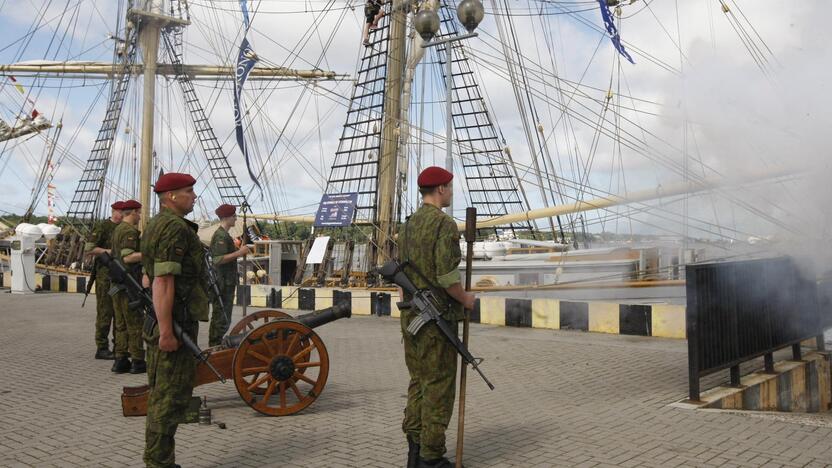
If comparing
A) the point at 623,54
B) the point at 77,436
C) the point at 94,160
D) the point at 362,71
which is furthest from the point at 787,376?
the point at 94,160

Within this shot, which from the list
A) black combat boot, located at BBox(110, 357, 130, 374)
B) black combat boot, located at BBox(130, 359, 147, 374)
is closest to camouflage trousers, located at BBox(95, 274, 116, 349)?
black combat boot, located at BBox(110, 357, 130, 374)

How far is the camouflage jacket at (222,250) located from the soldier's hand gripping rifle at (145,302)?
218 centimetres

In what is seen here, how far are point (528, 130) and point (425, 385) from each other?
46.4 ft

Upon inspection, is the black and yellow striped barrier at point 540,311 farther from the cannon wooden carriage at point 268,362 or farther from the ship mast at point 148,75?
the ship mast at point 148,75

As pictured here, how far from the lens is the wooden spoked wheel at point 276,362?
5.23 meters

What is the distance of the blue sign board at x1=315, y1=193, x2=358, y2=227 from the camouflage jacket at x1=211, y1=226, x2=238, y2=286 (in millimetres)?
7277

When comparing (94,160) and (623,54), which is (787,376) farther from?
(94,160)

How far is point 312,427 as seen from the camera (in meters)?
5.11

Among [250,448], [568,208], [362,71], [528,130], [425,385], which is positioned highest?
[362,71]

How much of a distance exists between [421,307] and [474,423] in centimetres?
164

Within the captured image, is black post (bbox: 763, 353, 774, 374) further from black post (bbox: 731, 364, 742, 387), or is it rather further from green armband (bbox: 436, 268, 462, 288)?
green armband (bbox: 436, 268, 462, 288)

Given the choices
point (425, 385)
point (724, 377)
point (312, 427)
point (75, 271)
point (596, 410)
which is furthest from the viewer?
point (75, 271)

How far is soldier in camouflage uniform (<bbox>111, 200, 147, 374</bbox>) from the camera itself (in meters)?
7.05

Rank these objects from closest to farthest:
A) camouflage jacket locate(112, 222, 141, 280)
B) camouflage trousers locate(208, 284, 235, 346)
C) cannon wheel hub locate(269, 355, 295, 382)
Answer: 1. cannon wheel hub locate(269, 355, 295, 382)
2. camouflage jacket locate(112, 222, 141, 280)
3. camouflage trousers locate(208, 284, 235, 346)
